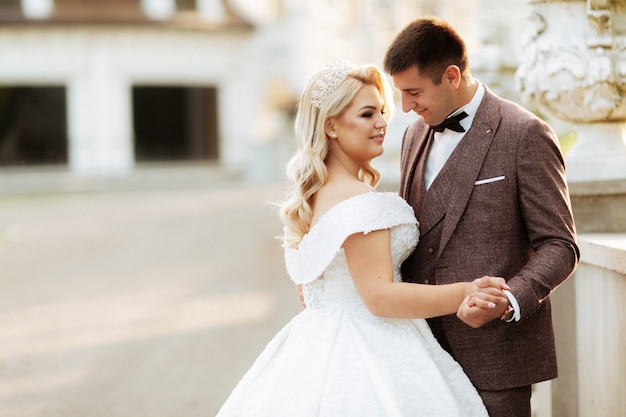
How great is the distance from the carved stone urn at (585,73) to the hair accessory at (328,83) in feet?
4.19

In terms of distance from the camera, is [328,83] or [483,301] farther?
[328,83]

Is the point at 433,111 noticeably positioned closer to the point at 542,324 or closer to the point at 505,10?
the point at 542,324

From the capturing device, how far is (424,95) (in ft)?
10.1

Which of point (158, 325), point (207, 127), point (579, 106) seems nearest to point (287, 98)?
point (207, 127)

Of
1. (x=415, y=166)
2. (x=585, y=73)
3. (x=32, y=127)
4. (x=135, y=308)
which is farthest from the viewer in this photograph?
(x=32, y=127)

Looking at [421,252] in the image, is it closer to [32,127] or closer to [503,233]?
[503,233]

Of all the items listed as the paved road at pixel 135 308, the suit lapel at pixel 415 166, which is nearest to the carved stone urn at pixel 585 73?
the suit lapel at pixel 415 166

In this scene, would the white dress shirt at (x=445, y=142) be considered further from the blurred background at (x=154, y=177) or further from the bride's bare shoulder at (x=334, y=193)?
the blurred background at (x=154, y=177)

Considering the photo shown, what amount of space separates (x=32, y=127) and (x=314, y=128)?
2916 cm

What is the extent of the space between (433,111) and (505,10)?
38.2m

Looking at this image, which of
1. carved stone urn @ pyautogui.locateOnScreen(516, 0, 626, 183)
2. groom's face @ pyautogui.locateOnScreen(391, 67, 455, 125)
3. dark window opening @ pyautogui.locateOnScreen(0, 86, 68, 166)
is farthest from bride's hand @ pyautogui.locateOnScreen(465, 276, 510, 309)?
dark window opening @ pyautogui.locateOnScreen(0, 86, 68, 166)

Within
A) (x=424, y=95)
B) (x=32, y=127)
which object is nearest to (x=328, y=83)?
(x=424, y=95)

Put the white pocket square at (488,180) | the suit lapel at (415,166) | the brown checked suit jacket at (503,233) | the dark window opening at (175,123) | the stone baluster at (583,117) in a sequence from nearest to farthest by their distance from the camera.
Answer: the brown checked suit jacket at (503,233), the white pocket square at (488,180), the suit lapel at (415,166), the stone baluster at (583,117), the dark window opening at (175,123)

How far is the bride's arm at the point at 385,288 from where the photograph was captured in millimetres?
2916
